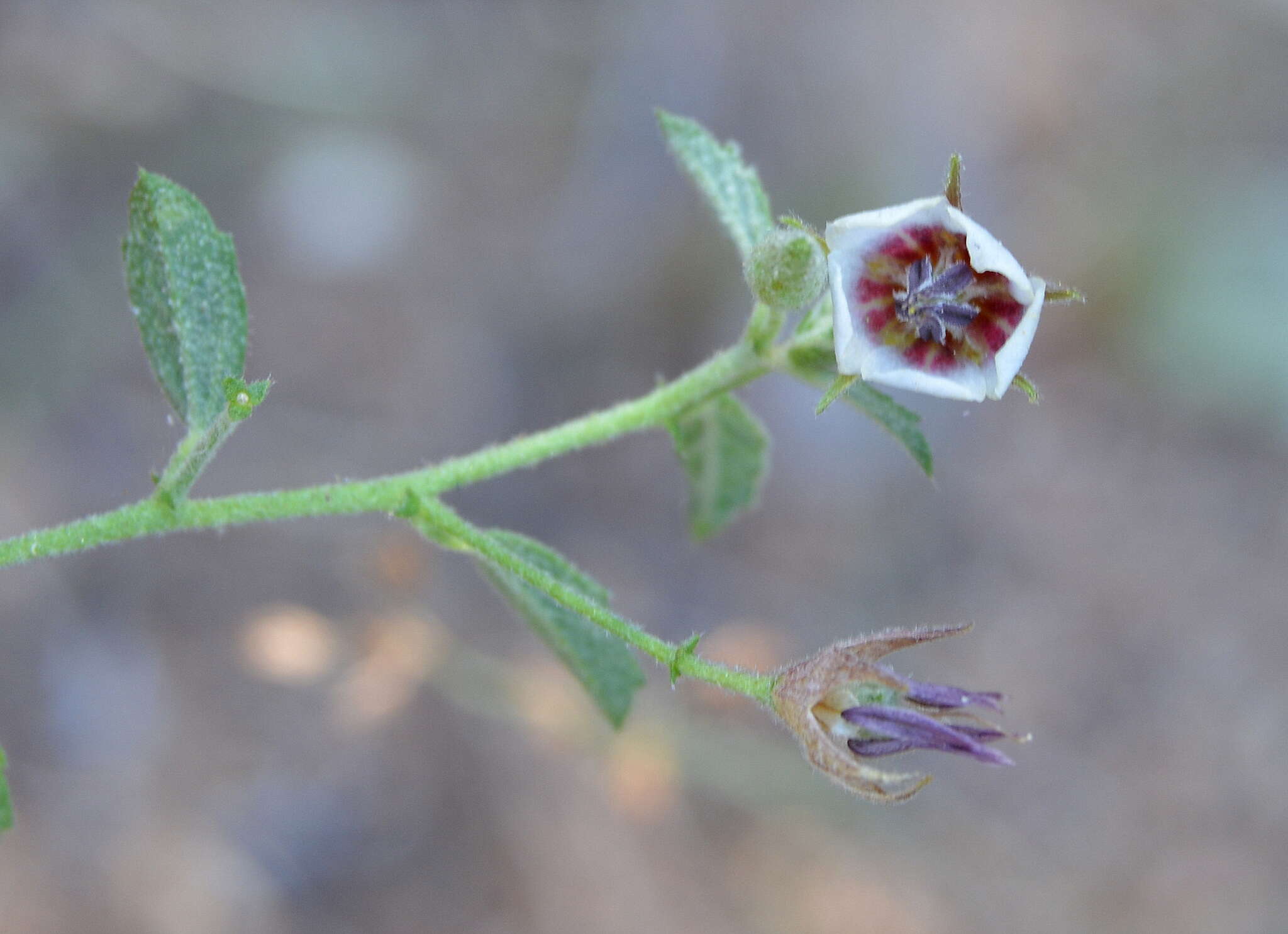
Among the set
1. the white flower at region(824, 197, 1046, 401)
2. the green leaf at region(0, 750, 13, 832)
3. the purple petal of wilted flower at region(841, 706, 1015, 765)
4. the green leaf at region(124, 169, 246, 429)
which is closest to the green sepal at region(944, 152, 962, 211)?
the white flower at region(824, 197, 1046, 401)

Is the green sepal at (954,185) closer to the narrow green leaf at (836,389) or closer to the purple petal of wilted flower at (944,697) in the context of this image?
the narrow green leaf at (836,389)

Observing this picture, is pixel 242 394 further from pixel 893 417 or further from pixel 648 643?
pixel 893 417

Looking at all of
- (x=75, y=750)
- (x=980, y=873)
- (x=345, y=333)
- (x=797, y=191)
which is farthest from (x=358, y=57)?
(x=980, y=873)

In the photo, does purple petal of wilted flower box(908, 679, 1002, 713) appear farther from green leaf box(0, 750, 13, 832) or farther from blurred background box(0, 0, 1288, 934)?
blurred background box(0, 0, 1288, 934)

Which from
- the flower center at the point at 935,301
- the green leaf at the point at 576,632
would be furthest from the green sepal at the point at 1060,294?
the green leaf at the point at 576,632

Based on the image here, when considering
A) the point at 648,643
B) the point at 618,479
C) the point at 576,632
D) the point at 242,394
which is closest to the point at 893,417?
the point at 648,643
